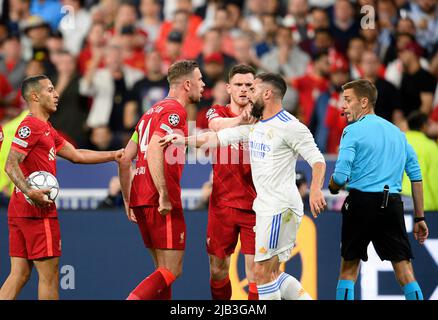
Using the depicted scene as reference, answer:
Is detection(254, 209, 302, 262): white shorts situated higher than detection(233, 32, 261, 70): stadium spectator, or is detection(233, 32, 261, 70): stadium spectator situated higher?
detection(233, 32, 261, 70): stadium spectator

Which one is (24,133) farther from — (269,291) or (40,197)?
(269,291)

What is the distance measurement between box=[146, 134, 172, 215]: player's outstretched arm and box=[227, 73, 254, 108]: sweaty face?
115 cm

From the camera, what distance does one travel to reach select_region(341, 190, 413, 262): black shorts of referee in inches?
375

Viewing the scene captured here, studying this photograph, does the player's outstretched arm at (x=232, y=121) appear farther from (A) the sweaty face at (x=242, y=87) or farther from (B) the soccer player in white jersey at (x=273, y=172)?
(A) the sweaty face at (x=242, y=87)

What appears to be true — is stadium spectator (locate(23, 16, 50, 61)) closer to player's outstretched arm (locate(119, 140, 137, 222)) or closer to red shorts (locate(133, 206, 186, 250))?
player's outstretched arm (locate(119, 140, 137, 222))

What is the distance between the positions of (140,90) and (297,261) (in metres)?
4.36

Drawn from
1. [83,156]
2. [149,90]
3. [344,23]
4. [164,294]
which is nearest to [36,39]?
[149,90]

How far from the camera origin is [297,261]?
11188 millimetres

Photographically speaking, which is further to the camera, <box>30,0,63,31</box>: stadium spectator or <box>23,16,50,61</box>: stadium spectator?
<box>30,0,63,31</box>: stadium spectator

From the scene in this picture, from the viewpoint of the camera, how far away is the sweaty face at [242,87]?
9977 millimetres

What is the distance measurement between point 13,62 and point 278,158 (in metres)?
7.43

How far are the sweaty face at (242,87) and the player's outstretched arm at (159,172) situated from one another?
1.15 metres

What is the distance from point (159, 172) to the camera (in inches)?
361

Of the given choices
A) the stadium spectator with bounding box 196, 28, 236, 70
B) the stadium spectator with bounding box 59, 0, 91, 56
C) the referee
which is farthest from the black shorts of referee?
the stadium spectator with bounding box 59, 0, 91, 56
